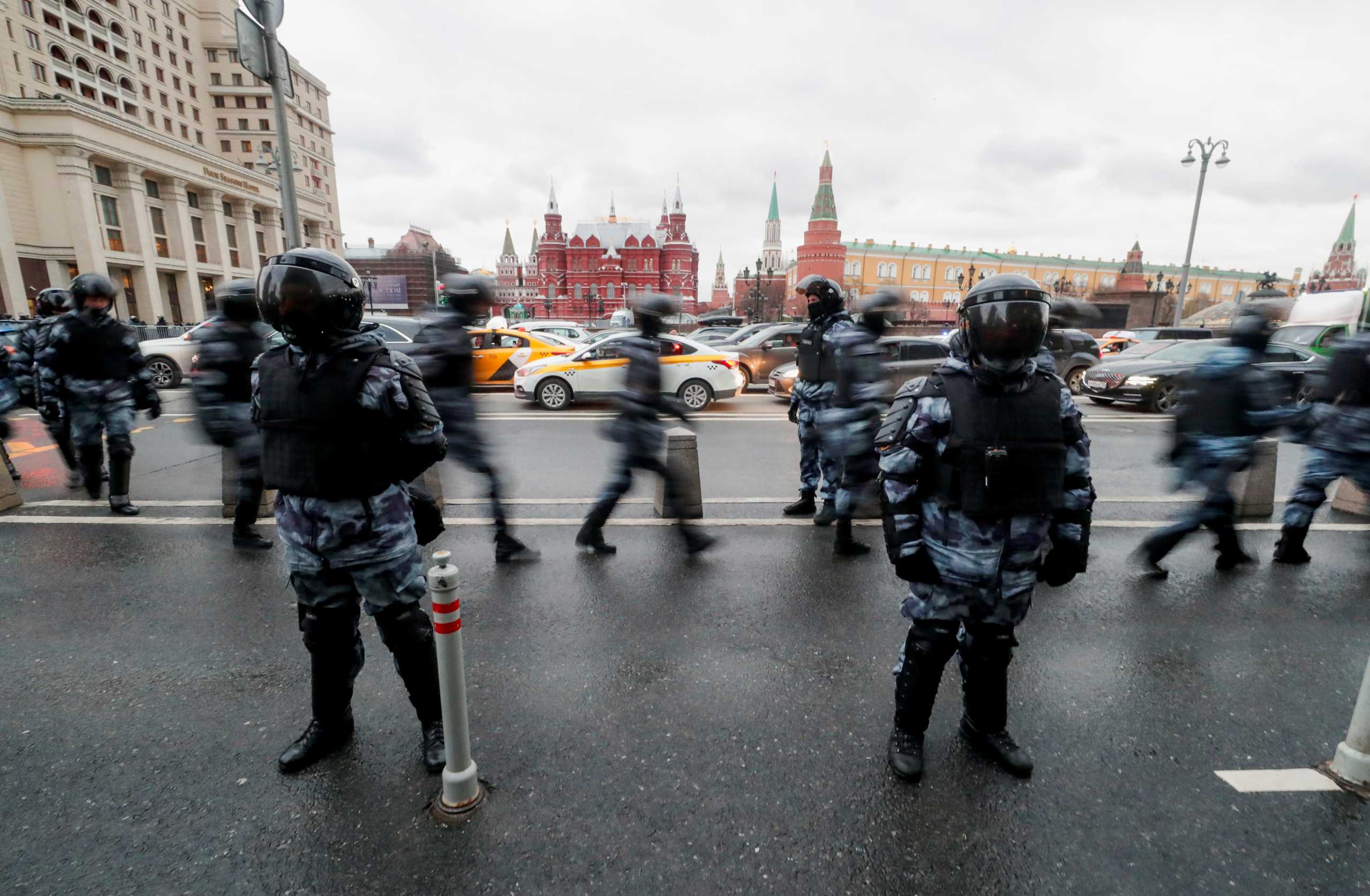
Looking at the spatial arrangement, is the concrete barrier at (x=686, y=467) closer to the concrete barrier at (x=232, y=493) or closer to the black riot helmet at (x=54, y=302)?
the concrete barrier at (x=232, y=493)

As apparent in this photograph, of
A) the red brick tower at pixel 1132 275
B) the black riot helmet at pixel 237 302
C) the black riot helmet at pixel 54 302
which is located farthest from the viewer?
the red brick tower at pixel 1132 275

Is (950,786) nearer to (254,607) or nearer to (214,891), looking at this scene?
(214,891)

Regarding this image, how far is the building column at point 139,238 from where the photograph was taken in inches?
1556

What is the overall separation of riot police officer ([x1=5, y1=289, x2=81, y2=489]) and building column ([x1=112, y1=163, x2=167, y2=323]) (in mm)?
43632

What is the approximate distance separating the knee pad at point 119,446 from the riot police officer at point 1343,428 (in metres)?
8.94

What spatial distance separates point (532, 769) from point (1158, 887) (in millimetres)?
2164

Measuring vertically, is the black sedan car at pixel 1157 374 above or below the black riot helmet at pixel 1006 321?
below

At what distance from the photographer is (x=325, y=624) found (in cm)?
250

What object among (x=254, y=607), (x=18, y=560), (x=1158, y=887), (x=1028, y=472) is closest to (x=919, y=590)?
(x=1028, y=472)

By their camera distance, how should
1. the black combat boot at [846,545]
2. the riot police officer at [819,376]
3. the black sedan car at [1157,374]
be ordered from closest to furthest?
1. the black combat boot at [846,545]
2. the riot police officer at [819,376]
3. the black sedan car at [1157,374]

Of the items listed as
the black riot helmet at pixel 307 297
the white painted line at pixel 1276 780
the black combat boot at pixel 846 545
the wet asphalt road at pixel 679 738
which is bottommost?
the wet asphalt road at pixel 679 738

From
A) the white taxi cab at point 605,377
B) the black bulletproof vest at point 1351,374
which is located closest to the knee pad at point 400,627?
the black bulletproof vest at point 1351,374

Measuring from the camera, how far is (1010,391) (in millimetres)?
2305

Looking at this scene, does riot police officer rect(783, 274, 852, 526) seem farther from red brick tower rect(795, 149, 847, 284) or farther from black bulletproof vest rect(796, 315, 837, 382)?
red brick tower rect(795, 149, 847, 284)
